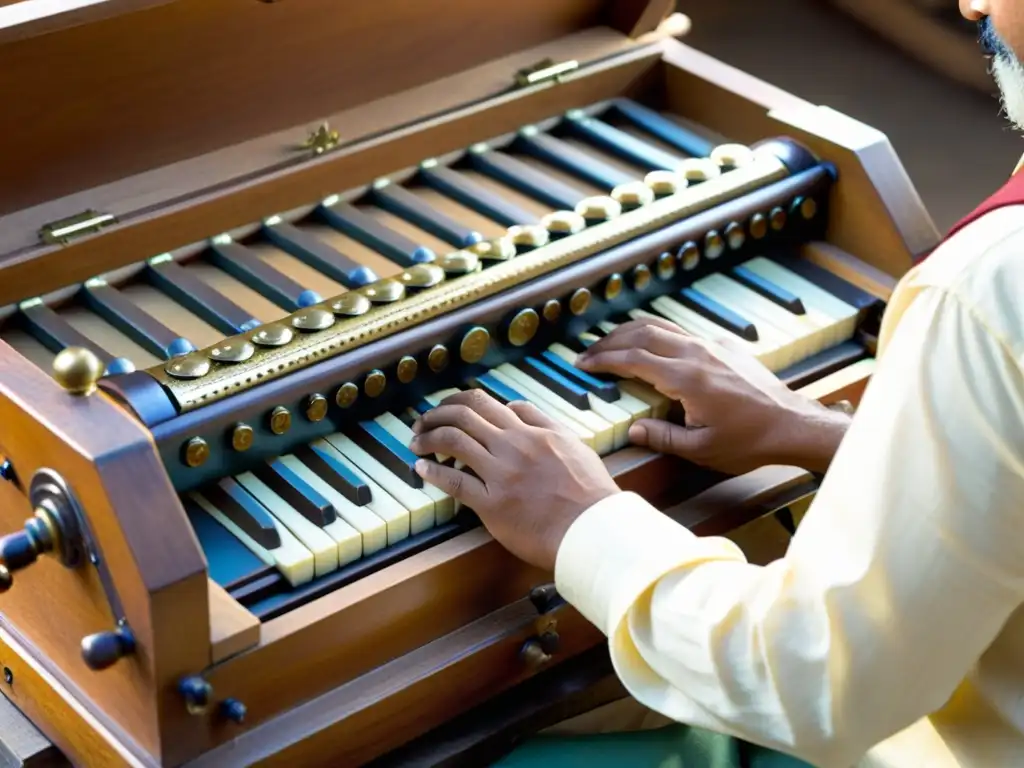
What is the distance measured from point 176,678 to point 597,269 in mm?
714

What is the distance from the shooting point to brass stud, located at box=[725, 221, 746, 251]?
1.86m

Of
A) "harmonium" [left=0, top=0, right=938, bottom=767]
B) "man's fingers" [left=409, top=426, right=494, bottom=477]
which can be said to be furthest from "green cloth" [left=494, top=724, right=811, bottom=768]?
"man's fingers" [left=409, top=426, right=494, bottom=477]

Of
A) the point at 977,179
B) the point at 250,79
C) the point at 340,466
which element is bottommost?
the point at 977,179

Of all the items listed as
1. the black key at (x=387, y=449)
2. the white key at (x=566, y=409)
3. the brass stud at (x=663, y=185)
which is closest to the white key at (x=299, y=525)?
the black key at (x=387, y=449)

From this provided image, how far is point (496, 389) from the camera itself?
1646 mm

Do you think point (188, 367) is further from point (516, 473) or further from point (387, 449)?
point (516, 473)

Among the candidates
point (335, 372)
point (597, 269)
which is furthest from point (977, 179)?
point (335, 372)

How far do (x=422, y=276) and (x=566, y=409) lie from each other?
8.6 inches

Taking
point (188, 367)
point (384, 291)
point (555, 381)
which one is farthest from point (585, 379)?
point (188, 367)

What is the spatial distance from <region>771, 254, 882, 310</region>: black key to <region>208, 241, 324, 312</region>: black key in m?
0.65

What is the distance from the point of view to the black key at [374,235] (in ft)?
5.71

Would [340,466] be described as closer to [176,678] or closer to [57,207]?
[176,678]

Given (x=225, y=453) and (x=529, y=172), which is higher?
(x=529, y=172)

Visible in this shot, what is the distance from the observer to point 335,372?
1.53 m
